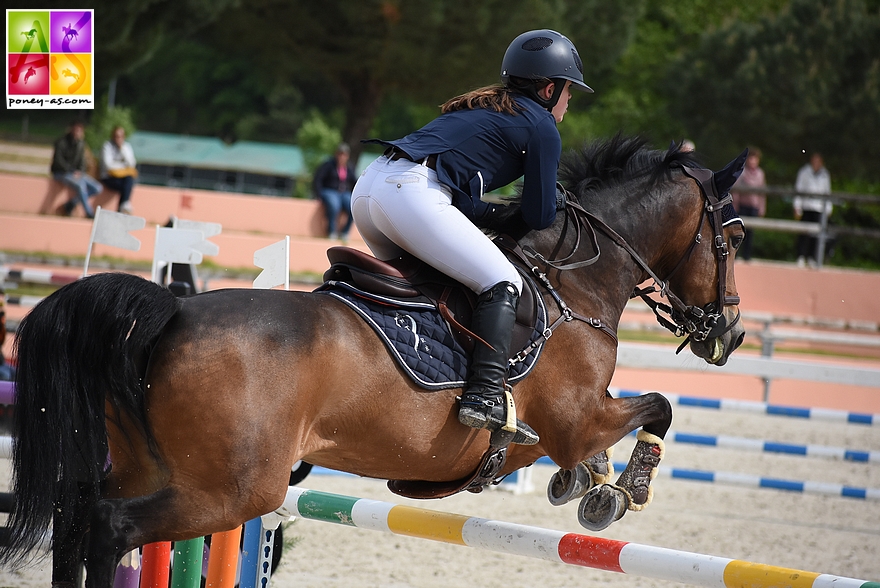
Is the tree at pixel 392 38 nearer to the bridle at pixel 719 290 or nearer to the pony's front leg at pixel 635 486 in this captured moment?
the bridle at pixel 719 290

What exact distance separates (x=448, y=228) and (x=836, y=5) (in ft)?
88.6

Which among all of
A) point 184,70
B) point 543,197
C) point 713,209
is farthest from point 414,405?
point 184,70

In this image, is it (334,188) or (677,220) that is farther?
(334,188)

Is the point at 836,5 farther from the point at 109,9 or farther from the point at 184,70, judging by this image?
the point at 184,70

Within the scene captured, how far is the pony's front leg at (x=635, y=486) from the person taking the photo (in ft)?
12.4

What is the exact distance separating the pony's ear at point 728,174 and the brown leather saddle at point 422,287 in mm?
1108

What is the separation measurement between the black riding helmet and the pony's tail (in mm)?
1591

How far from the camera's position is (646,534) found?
21.6 feet

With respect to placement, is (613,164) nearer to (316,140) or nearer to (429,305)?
(429,305)

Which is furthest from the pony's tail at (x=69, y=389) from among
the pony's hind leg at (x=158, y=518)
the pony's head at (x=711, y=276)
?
the pony's head at (x=711, y=276)

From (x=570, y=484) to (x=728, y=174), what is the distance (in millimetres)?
1475

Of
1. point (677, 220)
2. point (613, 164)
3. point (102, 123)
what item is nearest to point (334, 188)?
point (613, 164)

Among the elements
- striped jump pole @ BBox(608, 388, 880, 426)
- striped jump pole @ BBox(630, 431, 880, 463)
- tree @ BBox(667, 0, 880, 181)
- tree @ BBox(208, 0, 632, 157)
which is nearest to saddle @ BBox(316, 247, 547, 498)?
striped jump pole @ BBox(608, 388, 880, 426)

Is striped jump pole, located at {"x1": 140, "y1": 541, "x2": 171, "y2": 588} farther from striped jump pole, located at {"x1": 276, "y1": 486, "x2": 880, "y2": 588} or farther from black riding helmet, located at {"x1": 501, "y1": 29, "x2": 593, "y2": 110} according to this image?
black riding helmet, located at {"x1": 501, "y1": 29, "x2": 593, "y2": 110}
